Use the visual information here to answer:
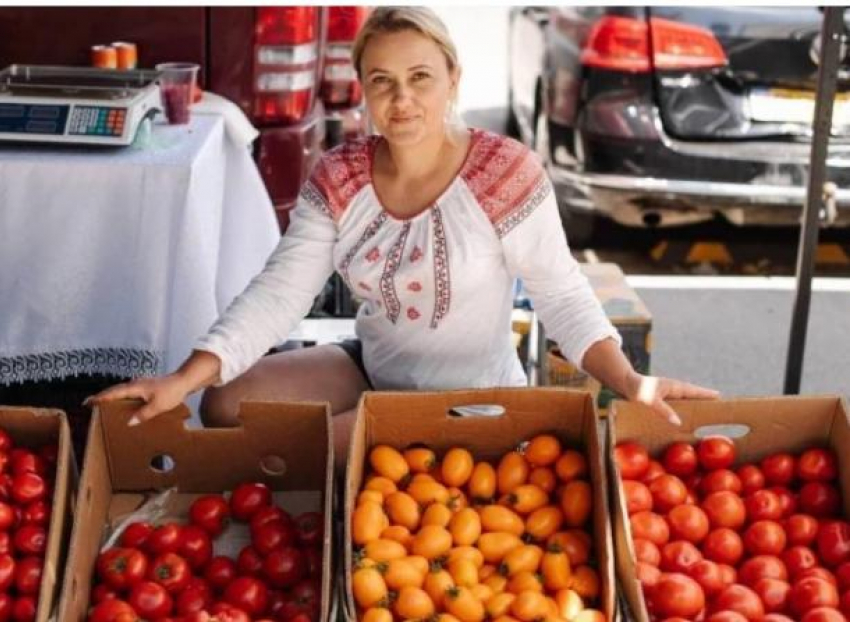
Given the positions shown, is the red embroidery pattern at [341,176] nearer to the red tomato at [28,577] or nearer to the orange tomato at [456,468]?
the orange tomato at [456,468]

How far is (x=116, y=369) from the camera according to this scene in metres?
3.18

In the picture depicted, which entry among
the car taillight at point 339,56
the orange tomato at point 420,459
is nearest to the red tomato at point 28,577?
the orange tomato at point 420,459

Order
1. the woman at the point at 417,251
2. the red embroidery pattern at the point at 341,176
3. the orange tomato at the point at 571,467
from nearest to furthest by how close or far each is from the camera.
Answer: the orange tomato at the point at 571,467, the woman at the point at 417,251, the red embroidery pattern at the point at 341,176

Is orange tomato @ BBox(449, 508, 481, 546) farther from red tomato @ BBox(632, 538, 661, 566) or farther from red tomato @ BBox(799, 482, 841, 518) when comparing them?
red tomato @ BBox(799, 482, 841, 518)

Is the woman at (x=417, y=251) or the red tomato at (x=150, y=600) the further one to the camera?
the woman at (x=417, y=251)

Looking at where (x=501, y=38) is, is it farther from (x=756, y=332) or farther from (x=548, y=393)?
(x=548, y=393)

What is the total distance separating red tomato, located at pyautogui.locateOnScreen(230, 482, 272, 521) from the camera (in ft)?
8.00

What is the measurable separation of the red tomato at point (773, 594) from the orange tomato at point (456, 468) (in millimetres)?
576

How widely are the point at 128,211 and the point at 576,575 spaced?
151 cm

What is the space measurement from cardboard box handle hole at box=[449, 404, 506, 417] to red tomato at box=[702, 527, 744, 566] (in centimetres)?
46

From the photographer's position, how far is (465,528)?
2.29 m

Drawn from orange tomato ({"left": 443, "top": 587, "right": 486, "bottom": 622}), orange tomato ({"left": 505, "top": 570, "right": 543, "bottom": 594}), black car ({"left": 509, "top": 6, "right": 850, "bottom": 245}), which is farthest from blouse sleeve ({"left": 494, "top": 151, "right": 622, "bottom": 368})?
black car ({"left": 509, "top": 6, "right": 850, "bottom": 245})

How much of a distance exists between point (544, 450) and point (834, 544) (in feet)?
1.81

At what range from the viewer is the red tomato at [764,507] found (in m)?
2.39
